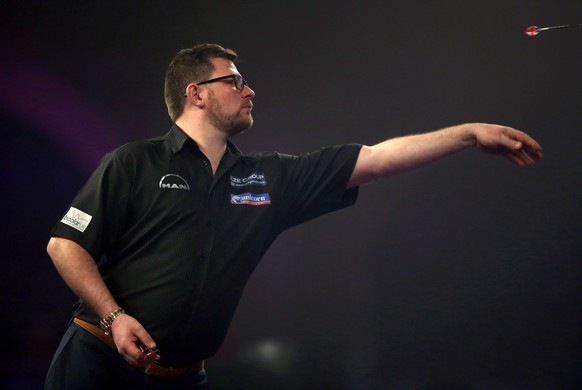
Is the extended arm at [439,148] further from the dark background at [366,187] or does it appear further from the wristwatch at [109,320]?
the dark background at [366,187]

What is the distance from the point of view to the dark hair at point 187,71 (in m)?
2.07

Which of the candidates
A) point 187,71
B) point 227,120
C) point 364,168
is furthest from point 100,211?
point 364,168

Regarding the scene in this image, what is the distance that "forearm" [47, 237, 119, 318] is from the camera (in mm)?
1525

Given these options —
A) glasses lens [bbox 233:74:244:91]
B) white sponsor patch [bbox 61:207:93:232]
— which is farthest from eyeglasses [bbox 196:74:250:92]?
white sponsor patch [bbox 61:207:93:232]

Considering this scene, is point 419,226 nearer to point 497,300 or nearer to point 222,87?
point 497,300

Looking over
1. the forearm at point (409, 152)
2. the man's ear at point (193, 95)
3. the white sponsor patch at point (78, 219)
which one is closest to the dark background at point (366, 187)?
the man's ear at point (193, 95)

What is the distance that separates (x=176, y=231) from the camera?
1708 mm

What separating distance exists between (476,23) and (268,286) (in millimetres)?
1746

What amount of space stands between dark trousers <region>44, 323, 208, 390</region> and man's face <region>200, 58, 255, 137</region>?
0.77 m

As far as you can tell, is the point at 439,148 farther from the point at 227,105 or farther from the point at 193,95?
the point at 193,95

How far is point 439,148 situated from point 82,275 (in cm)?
106

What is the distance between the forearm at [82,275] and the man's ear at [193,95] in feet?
2.18

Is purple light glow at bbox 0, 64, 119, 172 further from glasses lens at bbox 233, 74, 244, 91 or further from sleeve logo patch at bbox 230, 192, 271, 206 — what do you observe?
sleeve logo patch at bbox 230, 192, 271, 206

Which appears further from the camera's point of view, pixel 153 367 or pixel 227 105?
pixel 227 105
